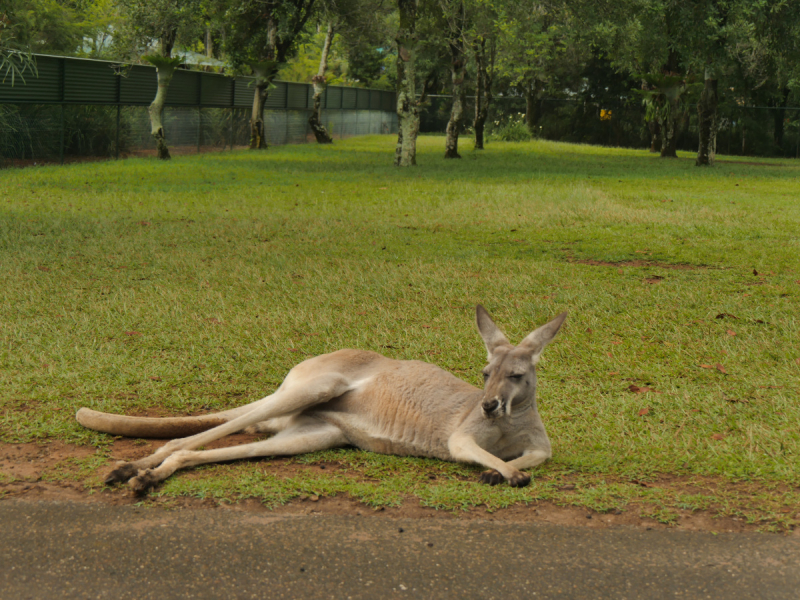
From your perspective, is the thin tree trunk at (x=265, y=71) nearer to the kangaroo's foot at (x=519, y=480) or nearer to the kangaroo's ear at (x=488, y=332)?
the kangaroo's ear at (x=488, y=332)

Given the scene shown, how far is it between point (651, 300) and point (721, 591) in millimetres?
5004

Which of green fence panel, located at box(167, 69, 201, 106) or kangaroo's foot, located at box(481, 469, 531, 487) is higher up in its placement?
green fence panel, located at box(167, 69, 201, 106)

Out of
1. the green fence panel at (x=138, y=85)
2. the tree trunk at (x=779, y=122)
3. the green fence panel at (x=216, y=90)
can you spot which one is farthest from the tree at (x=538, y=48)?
the green fence panel at (x=138, y=85)

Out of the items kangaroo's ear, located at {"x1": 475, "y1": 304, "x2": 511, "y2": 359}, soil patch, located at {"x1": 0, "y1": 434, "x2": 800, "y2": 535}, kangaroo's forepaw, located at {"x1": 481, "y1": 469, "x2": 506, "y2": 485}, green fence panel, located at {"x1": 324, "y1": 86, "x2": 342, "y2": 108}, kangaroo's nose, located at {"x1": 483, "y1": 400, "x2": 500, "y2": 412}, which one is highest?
green fence panel, located at {"x1": 324, "y1": 86, "x2": 342, "y2": 108}

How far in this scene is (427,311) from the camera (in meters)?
7.36

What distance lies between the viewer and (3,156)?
1953 cm

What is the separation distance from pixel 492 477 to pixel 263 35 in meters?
27.1

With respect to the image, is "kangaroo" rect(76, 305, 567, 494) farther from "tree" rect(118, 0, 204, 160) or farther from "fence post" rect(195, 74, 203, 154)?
"fence post" rect(195, 74, 203, 154)

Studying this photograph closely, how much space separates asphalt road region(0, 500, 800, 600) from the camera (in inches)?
119

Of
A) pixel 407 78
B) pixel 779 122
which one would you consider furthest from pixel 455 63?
pixel 779 122

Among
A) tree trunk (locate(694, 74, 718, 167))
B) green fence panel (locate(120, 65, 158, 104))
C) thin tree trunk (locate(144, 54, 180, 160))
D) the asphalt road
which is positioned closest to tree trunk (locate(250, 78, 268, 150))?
green fence panel (locate(120, 65, 158, 104))

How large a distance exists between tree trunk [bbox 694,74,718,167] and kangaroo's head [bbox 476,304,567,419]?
22769mm

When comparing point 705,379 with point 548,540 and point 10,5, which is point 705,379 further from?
point 10,5

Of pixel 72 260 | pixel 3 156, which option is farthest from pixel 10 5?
pixel 3 156
